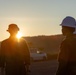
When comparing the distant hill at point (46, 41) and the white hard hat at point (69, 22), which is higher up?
the white hard hat at point (69, 22)

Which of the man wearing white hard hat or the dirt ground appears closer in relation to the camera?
the man wearing white hard hat

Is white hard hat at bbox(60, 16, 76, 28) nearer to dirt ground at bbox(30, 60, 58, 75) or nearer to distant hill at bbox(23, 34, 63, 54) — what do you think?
dirt ground at bbox(30, 60, 58, 75)

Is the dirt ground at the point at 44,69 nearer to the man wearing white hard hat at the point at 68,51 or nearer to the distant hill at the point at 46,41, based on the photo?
the man wearing white hard hat at the point at 68,51

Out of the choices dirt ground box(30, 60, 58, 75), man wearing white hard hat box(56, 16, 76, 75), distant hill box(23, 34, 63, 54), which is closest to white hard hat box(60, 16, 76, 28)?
man wearing white hard hat box(56, 16, 76, 75)

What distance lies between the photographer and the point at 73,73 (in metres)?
7.77

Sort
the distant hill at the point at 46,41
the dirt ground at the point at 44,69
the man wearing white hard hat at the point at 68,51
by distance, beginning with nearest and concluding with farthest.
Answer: the man wearing white hard hat at the point at 68,51
the dirt ground at the point at 44,69
the distant hill at the point at 46,41

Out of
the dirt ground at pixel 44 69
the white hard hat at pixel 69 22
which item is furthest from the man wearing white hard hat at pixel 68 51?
the dirt ground at pixel 44 69

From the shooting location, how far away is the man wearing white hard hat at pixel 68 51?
766 cm

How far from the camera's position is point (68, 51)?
7656mm

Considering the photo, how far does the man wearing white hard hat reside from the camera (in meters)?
7.66

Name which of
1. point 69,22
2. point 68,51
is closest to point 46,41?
point 69,22

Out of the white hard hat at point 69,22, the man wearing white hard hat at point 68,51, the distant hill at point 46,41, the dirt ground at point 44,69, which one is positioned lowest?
the distant hill at point 46,41

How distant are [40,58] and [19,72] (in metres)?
38.3

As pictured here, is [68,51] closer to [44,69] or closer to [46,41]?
[44,69]
